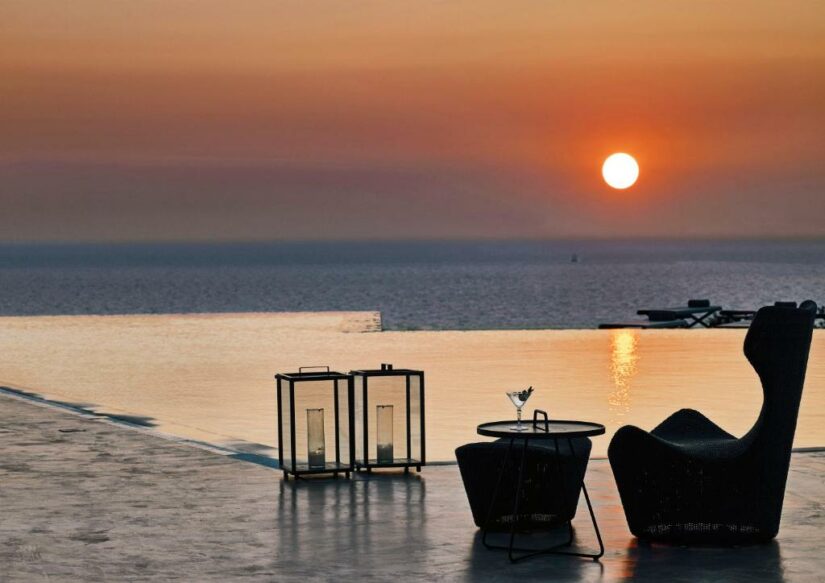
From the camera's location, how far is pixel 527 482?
6.84m

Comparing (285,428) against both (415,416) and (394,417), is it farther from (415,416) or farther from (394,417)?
(415,416)

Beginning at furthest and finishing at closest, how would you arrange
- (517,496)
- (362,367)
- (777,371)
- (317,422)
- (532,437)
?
(362,367)
(317,422)
(777,371)
(517,496)
(532,437)

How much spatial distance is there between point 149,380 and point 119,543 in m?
9.52

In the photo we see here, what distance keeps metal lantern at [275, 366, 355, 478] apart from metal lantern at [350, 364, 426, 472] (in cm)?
16

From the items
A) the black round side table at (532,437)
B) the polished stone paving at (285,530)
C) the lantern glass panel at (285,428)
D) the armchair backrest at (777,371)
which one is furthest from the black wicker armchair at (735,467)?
the lantern glass panel at (285,428)

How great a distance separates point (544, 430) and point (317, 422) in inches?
89.1

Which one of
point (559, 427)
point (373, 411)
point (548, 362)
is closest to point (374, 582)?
point (559, 427)

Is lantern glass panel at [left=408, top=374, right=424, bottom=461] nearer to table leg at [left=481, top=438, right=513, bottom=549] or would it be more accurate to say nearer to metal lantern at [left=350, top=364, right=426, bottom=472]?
metal lantern at [left=350, top=364, right=426, bottom=472]

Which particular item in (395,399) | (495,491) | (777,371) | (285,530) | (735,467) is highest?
(777,371)

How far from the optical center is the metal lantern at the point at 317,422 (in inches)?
325

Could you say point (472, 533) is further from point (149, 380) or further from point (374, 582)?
point (149, 380)

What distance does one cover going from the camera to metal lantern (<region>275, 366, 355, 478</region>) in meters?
8.26

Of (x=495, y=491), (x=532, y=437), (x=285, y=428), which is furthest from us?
(x=285, y=428)

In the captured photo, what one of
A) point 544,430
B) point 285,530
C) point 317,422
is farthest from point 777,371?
point 317,422
